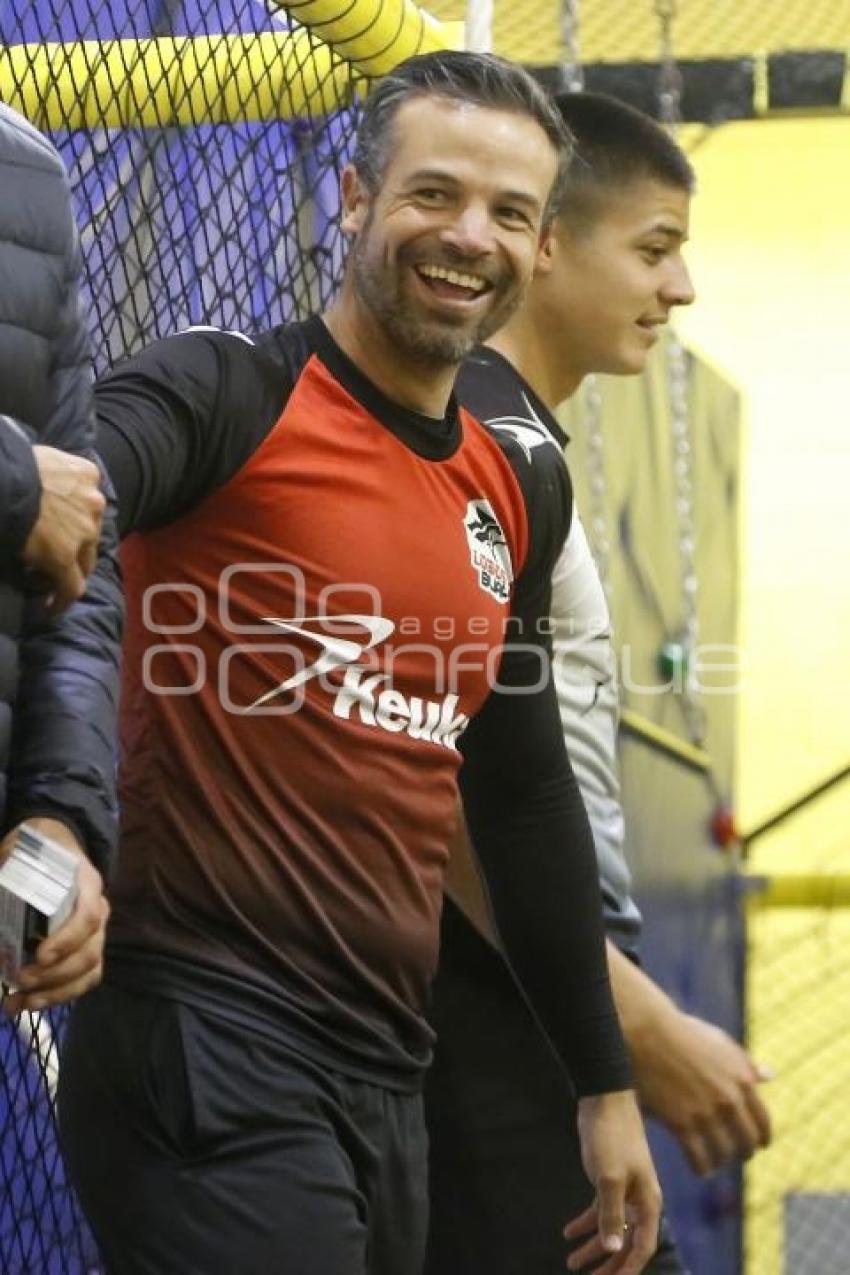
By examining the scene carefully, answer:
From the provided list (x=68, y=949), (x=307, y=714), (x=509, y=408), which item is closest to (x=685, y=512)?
(x=509, y=408)

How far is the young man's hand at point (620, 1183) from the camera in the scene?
263 cm

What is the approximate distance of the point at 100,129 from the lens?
352 cm

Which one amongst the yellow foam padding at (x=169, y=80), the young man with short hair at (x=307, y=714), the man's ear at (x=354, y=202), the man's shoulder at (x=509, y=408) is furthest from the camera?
the yellow foam padding at (x=169, y=80)

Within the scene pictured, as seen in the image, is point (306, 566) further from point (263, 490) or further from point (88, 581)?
point (88, 581)

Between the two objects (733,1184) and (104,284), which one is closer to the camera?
(104,284)

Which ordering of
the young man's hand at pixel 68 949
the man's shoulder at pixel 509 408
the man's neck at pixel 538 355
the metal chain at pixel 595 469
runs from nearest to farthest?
the young man's hand at pixel 68 949 < the man's shoulder at pixel 509 408 < the man's neck at pixel 538 355 < the metal chain at pixel 595 469

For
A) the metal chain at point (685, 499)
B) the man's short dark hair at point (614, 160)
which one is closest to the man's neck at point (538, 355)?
the man's short dark hair at point (614, 160)

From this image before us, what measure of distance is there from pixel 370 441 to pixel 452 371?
0.45 ft

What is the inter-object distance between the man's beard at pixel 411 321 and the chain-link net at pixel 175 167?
0.81 meters

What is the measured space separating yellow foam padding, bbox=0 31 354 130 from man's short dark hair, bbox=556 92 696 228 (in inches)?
16.0

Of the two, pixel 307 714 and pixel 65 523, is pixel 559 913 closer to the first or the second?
pixel 307 714

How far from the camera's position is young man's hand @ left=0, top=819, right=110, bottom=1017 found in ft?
6.04

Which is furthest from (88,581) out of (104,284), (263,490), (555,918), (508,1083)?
(104,284)

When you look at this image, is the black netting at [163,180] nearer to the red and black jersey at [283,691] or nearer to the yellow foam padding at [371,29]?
the yellow foam padding at [371,29]
